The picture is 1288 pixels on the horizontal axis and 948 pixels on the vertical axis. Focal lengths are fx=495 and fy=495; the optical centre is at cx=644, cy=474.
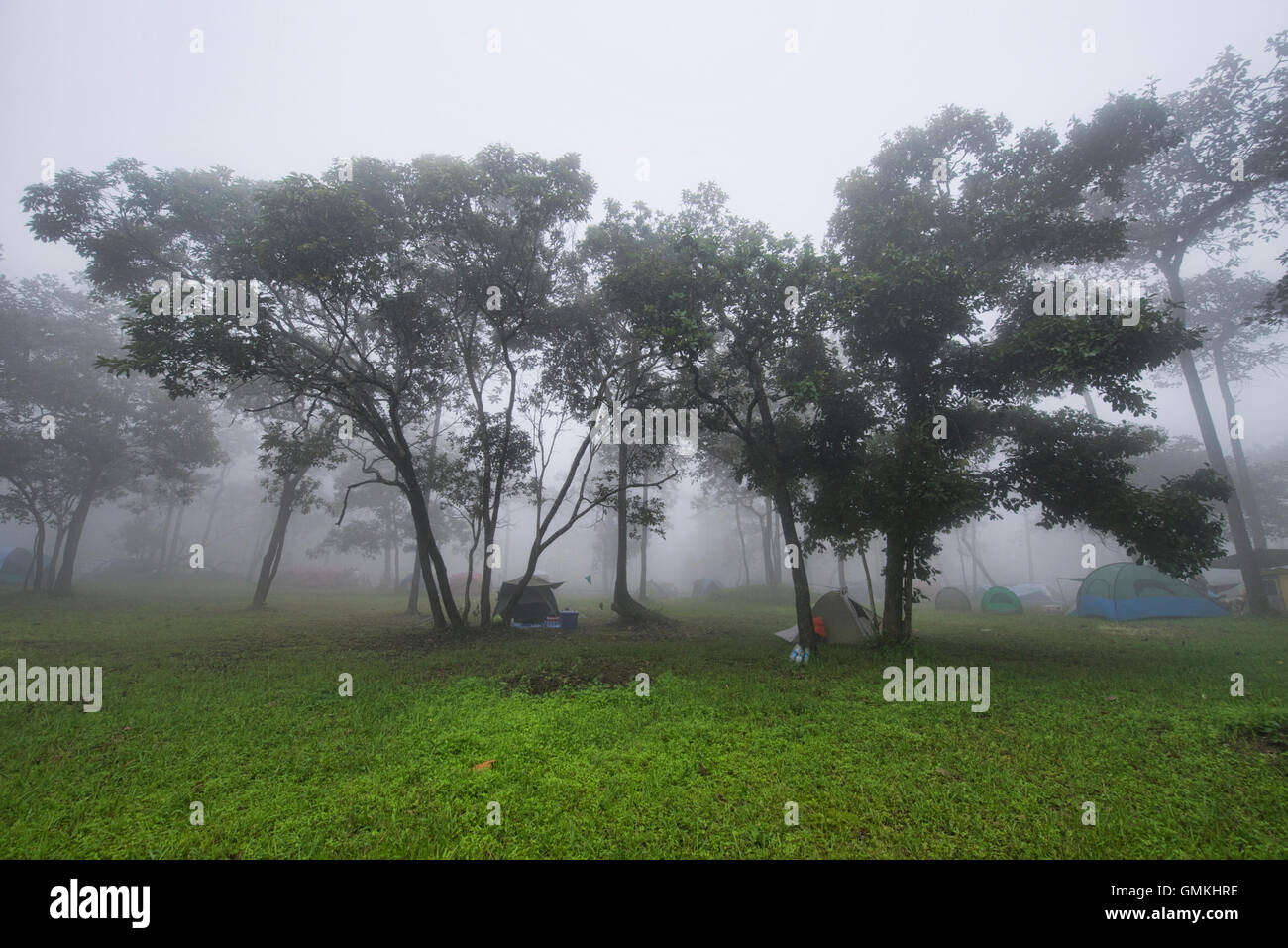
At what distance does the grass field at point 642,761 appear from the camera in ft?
13.1

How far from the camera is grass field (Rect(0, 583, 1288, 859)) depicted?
13.1 feet

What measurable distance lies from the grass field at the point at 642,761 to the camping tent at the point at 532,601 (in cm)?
648

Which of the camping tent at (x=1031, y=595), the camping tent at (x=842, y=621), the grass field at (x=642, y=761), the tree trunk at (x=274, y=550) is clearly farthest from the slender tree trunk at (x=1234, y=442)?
the tree trunk at (x=274, y=550)

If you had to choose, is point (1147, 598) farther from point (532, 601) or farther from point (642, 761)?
point (642, 761)

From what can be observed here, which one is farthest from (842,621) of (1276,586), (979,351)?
(1276,586)

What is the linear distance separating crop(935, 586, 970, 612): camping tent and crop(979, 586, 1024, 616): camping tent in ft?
4.87

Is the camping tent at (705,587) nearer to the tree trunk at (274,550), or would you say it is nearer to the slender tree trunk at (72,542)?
the tree trunk at (274,550)

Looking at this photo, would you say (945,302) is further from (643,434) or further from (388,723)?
(388,723)

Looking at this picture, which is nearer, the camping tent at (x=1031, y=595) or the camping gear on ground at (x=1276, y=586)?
the camping gear on ground at (x=1276, y=586)

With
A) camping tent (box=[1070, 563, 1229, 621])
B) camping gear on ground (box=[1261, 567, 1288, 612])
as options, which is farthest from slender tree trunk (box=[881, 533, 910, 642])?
Answer: camping gear on ground (box=[1261, 567, 1288, 612])

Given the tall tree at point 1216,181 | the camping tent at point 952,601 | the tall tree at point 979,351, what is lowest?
the camping tent at point 952,601

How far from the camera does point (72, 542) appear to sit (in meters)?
24.0

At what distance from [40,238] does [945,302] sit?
897 inches
